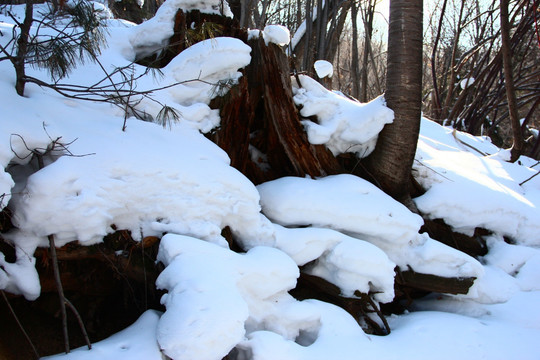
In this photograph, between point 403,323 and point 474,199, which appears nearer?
point 403,323

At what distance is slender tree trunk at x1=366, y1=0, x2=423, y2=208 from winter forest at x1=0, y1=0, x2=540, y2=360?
2cm

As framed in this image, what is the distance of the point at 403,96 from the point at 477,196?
3.79 feet

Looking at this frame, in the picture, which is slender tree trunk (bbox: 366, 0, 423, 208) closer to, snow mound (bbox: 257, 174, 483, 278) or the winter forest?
the winter forest

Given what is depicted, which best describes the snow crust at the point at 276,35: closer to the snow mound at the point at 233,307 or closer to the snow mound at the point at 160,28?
the snow mound at the point at 160,28

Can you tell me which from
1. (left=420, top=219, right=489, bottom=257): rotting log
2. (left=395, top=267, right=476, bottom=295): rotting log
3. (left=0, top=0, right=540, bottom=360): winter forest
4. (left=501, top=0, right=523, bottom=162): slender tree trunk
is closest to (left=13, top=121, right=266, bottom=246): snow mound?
(left=0, top=0, right=540, bottom=360): winter forest

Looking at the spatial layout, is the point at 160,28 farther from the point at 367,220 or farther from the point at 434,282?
the point at 434,282

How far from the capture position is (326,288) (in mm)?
2602

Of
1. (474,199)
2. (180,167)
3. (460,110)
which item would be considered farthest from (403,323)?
(460,110)

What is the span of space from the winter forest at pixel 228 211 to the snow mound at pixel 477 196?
0.07ft

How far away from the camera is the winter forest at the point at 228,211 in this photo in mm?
1848

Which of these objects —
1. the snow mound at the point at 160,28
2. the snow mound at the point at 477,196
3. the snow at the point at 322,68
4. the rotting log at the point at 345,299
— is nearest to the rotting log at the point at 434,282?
the rotting log at the point at 345,299

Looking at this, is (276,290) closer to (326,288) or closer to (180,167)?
(326,288)

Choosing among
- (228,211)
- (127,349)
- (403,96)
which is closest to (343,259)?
(228,211)

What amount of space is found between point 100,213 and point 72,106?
2.65ft
